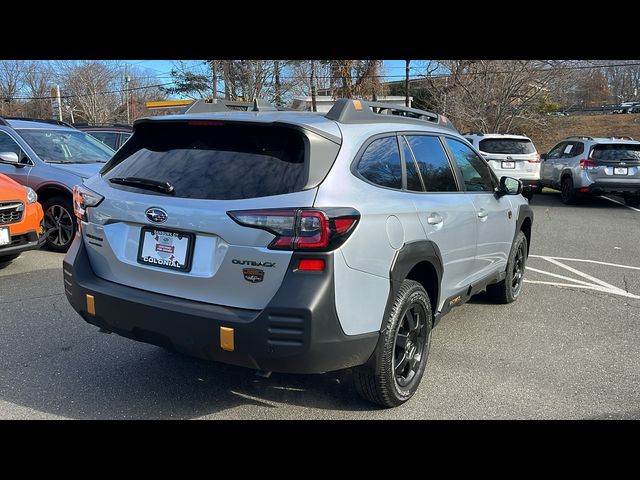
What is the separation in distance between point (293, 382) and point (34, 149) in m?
6.24

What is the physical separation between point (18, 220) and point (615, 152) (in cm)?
1364

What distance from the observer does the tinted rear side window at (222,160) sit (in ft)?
8.92

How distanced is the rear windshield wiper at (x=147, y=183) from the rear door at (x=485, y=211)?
2353 millimetres

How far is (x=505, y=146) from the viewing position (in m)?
14.2

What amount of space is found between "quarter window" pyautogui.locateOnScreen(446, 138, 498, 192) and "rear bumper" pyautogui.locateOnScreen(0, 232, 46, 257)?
495 centimetres

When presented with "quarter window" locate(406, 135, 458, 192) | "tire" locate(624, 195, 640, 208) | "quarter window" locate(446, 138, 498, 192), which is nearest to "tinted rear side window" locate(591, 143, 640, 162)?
"tire" locate(624, 195, 640, 208)

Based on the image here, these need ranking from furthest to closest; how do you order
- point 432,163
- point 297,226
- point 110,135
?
point 110,135 < point 432,163 < point 297,226

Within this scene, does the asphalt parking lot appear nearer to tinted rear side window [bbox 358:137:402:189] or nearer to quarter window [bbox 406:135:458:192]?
tinted rear side window [bbox 358:137:402:189]

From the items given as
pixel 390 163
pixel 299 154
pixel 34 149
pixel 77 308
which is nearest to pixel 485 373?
pixel 390 163

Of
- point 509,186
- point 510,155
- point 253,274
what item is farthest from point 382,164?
point 510,155

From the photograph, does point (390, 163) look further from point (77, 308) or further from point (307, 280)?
point (77, 308)

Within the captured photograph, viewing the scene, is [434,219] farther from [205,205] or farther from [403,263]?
[205,205]

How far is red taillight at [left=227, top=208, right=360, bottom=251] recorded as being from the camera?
2.56m

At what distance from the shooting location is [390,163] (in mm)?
3342
